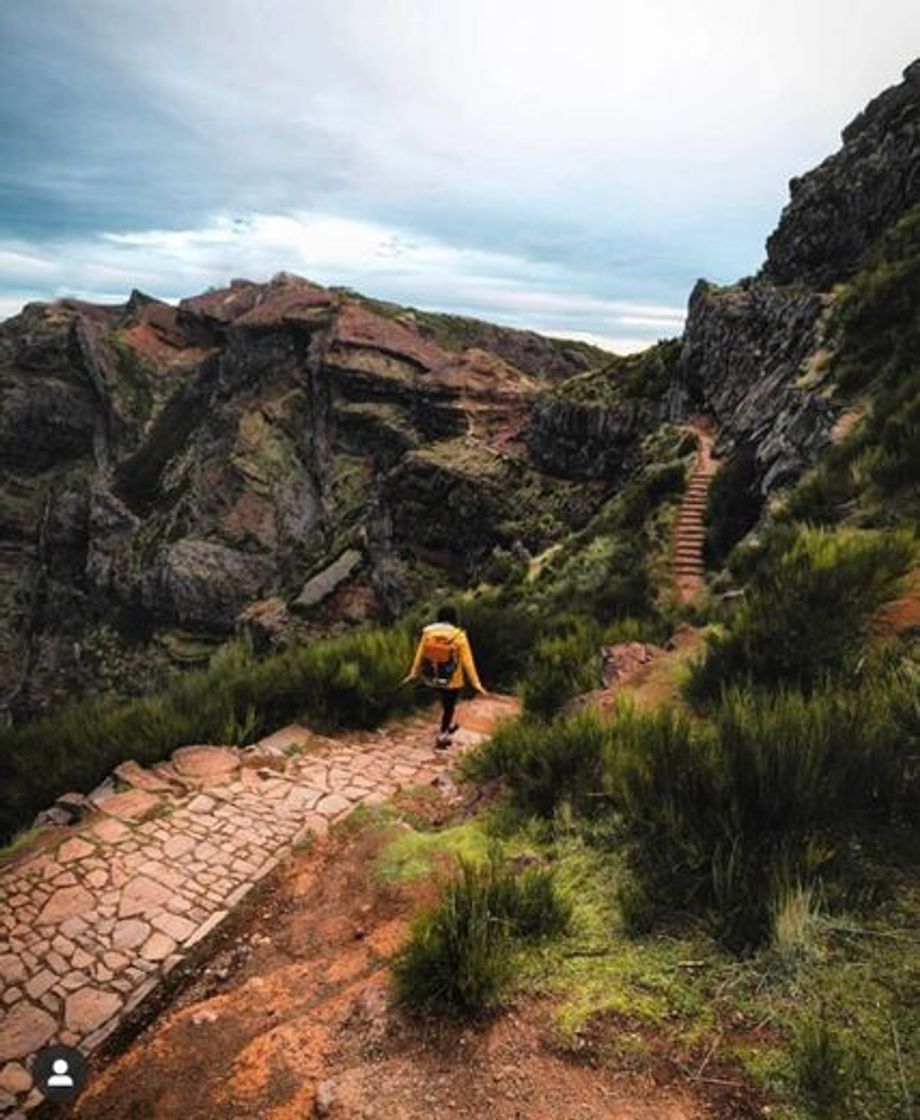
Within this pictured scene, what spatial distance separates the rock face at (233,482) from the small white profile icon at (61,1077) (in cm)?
3592

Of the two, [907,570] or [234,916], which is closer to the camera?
[234,916]

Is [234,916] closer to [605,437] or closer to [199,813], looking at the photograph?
[199,813]

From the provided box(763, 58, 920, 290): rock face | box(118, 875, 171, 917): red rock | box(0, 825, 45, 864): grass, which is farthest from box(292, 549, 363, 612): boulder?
box(118, 875, 171, 917): red rock

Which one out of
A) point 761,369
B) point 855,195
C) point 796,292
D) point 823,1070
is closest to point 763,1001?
point 823,1070

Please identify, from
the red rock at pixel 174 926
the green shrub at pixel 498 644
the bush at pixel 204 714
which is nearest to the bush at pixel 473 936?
the red rock at pixel 174 926

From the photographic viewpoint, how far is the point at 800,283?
3522 centimetres

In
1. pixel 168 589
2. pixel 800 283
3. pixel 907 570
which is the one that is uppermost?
pixel 800 283

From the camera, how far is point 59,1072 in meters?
3.85

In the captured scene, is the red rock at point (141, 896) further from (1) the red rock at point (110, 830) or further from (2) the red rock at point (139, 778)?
(2) the red rock at point (139, 778)

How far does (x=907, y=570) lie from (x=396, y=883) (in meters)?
5.32

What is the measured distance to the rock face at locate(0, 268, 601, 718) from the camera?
46.4 meters

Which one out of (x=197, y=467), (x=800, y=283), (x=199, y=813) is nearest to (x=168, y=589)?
(x=197, y=467)

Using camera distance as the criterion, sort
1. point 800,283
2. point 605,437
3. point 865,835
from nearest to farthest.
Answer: point 865,835
point 800,283
point 605,437

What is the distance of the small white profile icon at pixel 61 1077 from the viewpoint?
3768mm
